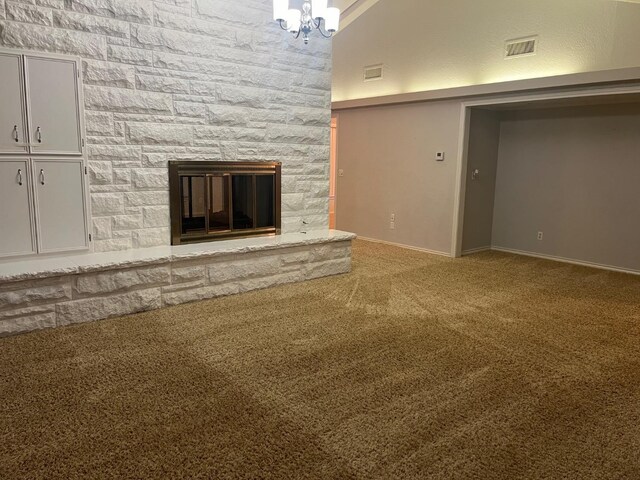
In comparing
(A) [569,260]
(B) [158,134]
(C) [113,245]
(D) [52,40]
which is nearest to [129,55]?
(D) [52,40]

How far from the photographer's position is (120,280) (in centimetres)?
363

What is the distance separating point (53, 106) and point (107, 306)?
156 centimetres

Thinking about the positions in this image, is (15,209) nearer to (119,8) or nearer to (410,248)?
(119,8)

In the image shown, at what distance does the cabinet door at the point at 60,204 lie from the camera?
3.56 metres

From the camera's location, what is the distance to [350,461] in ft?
6.53

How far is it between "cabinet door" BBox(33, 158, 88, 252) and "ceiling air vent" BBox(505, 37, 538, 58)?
4857 mm

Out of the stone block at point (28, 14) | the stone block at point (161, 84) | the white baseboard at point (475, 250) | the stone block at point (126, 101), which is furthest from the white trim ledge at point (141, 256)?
the white baseboard at point (475, 250)

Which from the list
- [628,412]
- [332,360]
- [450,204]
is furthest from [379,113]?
[628,412]

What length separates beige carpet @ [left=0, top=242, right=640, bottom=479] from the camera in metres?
1.99

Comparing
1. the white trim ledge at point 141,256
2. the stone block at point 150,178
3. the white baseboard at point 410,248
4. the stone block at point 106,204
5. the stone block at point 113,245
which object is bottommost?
the white baseboard at point 410,248

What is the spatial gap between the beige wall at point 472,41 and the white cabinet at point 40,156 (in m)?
4.56

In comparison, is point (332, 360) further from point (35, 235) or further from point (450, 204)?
point (450, 204)

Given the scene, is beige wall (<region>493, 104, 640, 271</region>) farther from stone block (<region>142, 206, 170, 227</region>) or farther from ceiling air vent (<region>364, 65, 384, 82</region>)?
stone block (<region>142, 206, 170, 227</region>)

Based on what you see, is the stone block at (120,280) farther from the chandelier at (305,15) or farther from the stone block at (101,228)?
the chandelier at (305,15)
